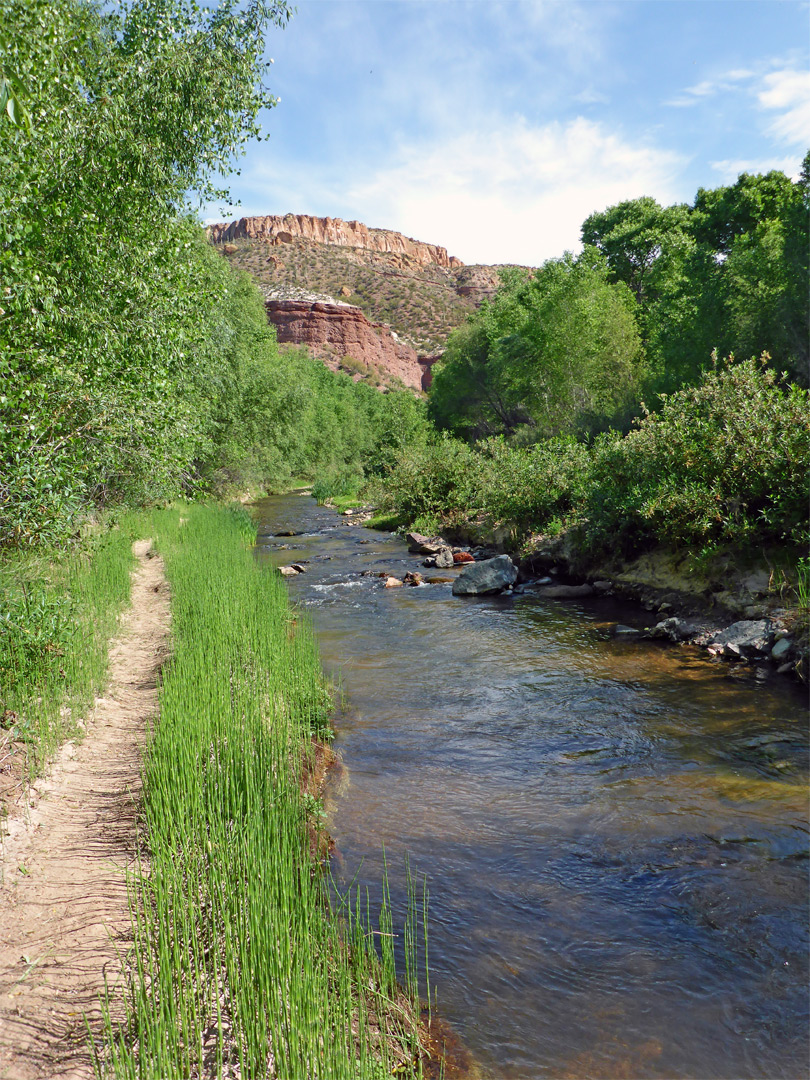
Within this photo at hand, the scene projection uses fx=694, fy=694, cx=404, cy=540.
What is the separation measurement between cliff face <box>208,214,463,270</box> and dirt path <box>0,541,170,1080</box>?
503 ft

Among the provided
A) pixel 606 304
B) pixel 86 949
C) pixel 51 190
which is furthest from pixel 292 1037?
pixel 606 304

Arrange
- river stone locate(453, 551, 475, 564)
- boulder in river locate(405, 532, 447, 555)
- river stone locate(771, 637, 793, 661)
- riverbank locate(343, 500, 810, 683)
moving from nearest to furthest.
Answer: river stone locate(771, 637, 793, 661) < riverbank locate(343, 500, 810, 683) < river stone locate(453, 551, 475, 564) < boulder in river locate(405, 532, 447, 555)

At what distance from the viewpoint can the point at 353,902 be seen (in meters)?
4.78

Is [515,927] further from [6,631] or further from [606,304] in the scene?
[606,304]

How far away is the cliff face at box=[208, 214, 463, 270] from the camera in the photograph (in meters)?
154

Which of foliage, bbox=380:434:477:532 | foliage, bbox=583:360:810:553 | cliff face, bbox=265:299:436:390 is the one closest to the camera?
foliage, bbox=583:360:810:553

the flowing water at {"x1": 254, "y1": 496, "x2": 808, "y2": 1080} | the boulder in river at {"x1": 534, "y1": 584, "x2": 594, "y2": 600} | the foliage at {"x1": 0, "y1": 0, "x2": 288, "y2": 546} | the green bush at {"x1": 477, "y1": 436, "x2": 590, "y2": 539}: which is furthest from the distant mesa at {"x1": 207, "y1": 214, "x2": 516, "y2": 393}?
the flowing water at {"x1": 254, "y1": 496, "x2": 808, "y2": 1080}

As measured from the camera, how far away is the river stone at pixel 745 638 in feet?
32.1

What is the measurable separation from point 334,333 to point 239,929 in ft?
391

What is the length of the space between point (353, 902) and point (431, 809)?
57.7 inches

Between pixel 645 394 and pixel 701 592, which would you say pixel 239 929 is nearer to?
pixel 701 592

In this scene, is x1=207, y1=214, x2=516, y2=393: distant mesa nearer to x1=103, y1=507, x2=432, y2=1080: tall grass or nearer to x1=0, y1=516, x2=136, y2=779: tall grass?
x1=0, y1=516, x2=136, y2=779: tall grass

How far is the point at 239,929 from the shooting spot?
309 cm

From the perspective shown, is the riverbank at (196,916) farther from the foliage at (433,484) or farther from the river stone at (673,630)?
the foliage at (433,484)
